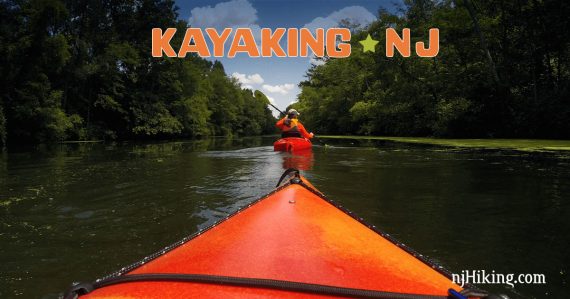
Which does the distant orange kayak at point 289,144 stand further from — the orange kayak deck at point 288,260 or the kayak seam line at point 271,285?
the kayak seam line at point 271,285

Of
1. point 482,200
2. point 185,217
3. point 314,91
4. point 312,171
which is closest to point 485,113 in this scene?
point 312,171

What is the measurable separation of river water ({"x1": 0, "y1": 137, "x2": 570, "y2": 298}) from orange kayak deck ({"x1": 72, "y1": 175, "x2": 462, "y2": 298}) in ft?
4.37

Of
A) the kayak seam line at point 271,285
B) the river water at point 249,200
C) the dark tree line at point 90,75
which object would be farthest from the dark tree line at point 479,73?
the kayak seam line at point 271,285

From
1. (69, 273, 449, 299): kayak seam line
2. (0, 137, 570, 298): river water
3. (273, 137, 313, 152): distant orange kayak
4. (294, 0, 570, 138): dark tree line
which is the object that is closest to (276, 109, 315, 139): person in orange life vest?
(273, 137, 313, 152): distant orange kayak

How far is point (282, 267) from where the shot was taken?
181 centimetres

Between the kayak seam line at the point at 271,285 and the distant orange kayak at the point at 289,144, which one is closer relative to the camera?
the kayak seam line at the point at 271,285

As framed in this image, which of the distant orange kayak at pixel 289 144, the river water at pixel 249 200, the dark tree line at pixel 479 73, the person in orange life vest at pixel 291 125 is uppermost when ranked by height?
the dark tree line at pixel 479 73

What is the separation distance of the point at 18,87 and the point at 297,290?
90.3 ft

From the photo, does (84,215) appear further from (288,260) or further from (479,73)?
(479,73)

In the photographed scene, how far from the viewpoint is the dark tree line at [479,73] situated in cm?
1964

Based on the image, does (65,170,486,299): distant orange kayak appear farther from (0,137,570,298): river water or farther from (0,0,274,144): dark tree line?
(0,0,274,144): dark tree line

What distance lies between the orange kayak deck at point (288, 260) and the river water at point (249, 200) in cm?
133

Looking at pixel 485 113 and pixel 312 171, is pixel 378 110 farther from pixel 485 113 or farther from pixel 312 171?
pixel 312 171

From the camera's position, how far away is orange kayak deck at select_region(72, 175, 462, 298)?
5.49 ft
